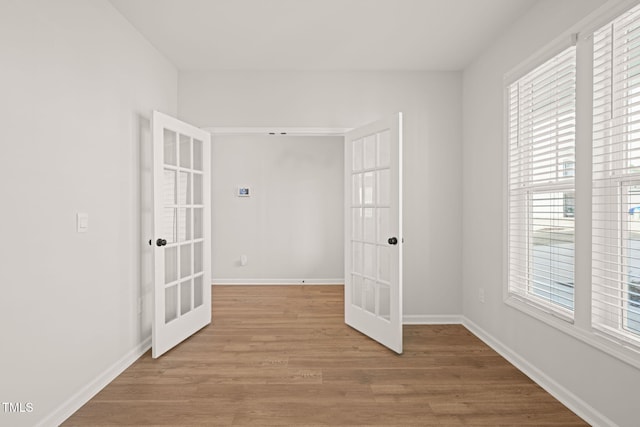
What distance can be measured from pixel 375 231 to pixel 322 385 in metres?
1.45

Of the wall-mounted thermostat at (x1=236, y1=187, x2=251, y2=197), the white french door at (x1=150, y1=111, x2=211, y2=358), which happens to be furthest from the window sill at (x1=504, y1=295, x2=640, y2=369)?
the wall-mounted thermostat at (x1=236, y1=187, x2=251, y2=197)

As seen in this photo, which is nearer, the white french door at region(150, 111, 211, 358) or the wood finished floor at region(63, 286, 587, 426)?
the wood finished floor at region(63, 286, 587, 426)

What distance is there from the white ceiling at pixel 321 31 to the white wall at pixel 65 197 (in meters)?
0.41

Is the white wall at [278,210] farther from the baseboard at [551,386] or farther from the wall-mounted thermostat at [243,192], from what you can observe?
the baseboard at [551,386]

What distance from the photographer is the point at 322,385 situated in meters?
2.37

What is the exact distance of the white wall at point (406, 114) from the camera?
3668 millimetres

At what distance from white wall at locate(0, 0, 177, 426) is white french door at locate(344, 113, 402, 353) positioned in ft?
6.41

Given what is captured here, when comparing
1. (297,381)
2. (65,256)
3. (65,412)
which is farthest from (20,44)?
(297,381)

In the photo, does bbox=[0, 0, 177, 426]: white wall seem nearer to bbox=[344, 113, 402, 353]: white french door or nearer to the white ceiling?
the white ceiling

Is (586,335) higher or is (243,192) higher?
(243,192)

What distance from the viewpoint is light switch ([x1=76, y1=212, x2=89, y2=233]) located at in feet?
6.95

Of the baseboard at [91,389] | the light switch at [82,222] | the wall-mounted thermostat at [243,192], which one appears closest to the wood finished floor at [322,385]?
the baseboard at [91,389]

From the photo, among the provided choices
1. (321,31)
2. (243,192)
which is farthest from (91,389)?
(243,192)

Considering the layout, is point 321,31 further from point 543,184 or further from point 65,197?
point 65,197
